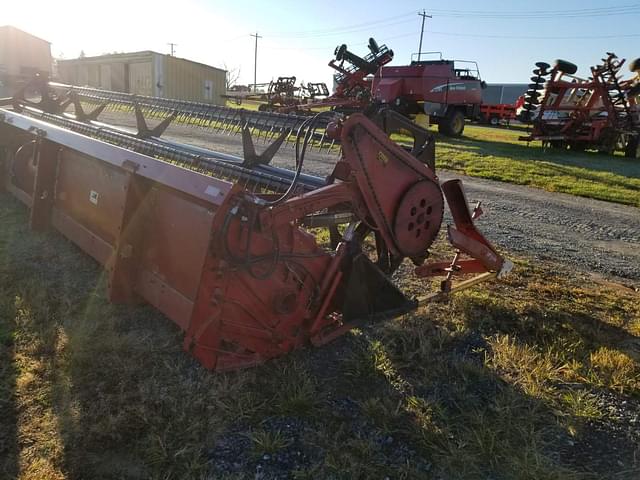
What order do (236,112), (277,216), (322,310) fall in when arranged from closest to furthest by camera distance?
(277,216) → (322,310) → (236,112)

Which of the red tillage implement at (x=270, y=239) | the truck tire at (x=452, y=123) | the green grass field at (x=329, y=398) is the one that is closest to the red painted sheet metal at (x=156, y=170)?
the red tillage implement at (x=270, y=239)

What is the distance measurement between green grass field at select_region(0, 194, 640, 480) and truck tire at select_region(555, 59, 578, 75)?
12.7 metres

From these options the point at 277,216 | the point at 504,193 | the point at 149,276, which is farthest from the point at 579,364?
the point at 504,193

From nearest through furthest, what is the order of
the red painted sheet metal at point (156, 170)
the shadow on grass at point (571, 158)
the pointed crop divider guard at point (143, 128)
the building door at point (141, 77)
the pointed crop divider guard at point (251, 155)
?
the red painted sheet metal at point (156, 170) → the pointed crop divider guard at point (251, 155) → the pointed crop divider guard at point (143, 128) → the shadow on grass at point (571, 158) → the building door at point (141, 77)

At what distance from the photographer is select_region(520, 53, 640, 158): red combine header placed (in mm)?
14258

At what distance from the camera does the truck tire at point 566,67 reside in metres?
14.2

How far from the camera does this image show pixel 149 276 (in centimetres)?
320

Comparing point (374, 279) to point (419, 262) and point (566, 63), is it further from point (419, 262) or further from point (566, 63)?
point (566, 63)

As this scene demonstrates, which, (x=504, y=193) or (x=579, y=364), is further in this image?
(x=504, y=193)

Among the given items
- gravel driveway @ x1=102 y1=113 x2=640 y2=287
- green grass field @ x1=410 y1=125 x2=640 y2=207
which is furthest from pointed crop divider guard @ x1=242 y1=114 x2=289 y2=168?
green grass field @ x1=410 y1=125 x2=640 y2=207

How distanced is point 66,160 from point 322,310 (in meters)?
2.91

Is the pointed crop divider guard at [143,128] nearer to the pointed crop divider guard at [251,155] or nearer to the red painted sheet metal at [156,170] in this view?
the red painted sheet metal at [156,170]

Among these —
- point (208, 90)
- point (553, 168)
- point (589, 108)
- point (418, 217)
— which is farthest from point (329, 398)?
point (208, 90)

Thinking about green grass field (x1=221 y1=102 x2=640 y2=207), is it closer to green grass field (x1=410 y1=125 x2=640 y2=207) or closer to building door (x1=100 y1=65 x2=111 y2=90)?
green grass field (x1=410 y1=125 x2=640 y2=207)
